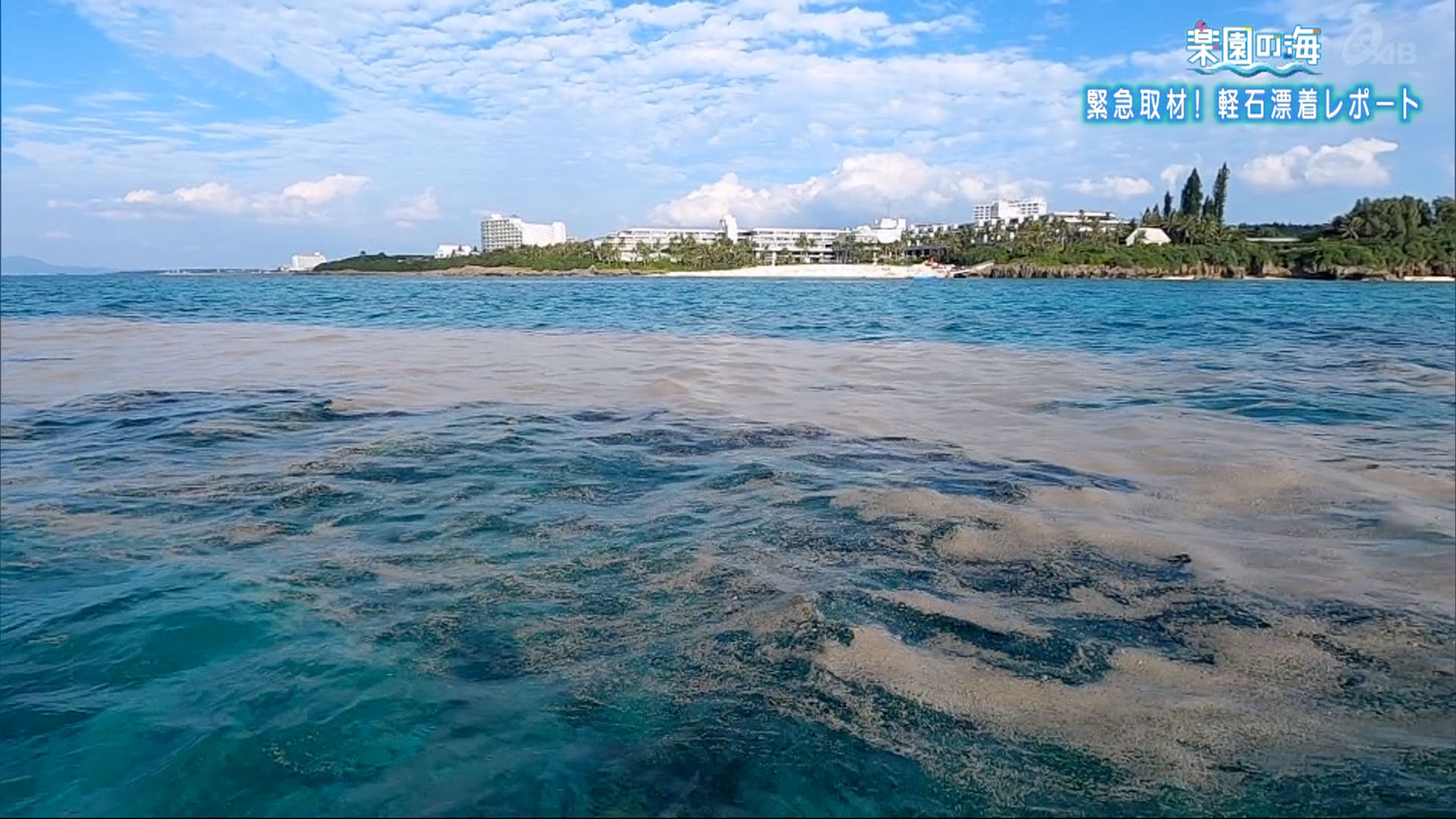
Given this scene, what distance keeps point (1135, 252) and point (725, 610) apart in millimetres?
107149

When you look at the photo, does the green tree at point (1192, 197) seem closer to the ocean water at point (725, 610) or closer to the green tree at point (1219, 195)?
the green tree at point (1219, 195)

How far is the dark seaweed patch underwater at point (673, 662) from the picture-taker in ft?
8.36

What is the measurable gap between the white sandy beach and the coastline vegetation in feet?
13.2

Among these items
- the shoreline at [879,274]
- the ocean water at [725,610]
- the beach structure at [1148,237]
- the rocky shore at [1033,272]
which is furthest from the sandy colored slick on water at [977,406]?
the beach structure at [1148,237]

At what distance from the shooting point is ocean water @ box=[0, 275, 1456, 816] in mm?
2600

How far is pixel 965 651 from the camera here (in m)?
3.37

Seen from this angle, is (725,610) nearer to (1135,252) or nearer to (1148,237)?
(1135,252)

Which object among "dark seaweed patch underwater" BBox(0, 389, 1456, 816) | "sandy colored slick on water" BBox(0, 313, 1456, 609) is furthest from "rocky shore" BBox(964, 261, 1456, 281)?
"dark seaweed patch underwater" BBox(0, 389, 1456, 816)

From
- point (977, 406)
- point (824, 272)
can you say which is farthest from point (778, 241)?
point (977, 406)

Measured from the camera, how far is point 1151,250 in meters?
98.1

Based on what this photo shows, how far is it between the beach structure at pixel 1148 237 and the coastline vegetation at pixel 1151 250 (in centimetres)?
106

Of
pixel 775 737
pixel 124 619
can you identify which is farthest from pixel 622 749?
pixel 124 619

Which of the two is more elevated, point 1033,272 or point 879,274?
point 879,274

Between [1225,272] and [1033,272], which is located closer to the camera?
[1225,272]
